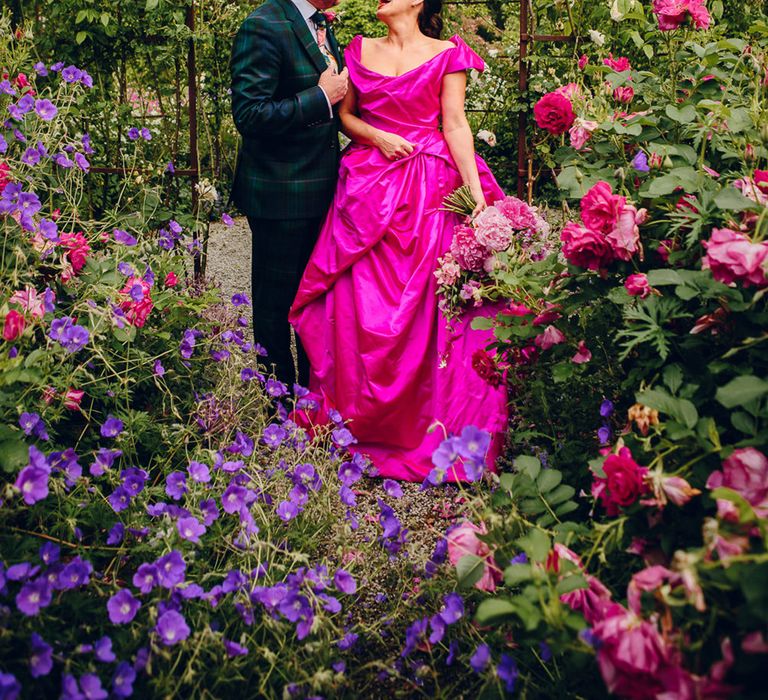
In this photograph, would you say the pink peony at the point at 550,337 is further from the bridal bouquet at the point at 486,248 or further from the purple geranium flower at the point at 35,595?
the purple geranium flower at the point at 35,595

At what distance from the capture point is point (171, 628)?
1.44 metres

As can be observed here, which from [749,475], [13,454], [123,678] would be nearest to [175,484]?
[13,454]

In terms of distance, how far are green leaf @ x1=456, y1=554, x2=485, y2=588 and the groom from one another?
1.93 metres

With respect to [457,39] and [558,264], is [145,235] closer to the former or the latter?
[457,39]

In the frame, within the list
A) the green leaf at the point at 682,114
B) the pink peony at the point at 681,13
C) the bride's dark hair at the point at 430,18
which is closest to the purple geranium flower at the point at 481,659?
the green leaf at the point at 682,114

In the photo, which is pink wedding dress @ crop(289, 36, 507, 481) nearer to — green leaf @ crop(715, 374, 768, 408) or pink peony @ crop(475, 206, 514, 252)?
pink peony @ crop(475, 206, 514, 252)

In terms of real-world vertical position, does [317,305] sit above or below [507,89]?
below

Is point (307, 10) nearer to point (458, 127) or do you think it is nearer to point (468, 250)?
point (458, 127)

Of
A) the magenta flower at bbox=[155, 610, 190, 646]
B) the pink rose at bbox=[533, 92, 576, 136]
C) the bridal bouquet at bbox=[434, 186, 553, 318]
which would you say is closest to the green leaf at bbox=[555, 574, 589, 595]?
the magenta flower at bbox=[155, 610, 190, 646]

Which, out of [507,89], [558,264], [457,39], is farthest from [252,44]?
[507,89]

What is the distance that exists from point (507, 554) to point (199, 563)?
673 millimetres

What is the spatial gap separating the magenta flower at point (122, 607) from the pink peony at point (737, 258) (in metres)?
1.20

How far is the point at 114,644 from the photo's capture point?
1.55 meters

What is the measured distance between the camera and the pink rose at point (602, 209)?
164cm
